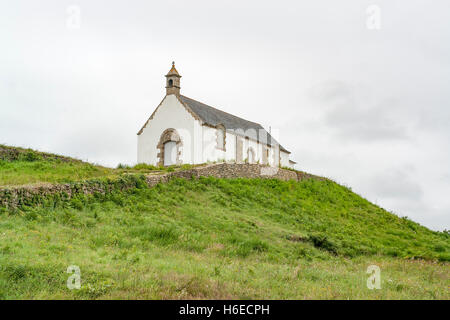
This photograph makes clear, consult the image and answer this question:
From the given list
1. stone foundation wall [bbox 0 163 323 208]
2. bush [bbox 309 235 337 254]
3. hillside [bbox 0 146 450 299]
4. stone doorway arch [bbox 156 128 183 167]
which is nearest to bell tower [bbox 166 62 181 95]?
stone doorway arch [bbox 156 128 183 167]

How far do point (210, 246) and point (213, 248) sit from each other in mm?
333

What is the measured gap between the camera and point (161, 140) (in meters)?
33.2

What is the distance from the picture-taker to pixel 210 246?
1451 centimetres

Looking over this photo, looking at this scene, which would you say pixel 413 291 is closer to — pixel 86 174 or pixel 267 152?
pixel 86 174

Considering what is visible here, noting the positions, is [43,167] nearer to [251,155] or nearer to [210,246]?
[210,246]

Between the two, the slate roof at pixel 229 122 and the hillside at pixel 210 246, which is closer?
the hillside at pixel 210 246

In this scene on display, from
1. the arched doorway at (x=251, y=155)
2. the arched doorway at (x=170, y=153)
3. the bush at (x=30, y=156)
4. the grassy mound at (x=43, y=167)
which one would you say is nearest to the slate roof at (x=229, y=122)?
the arched doorway at (x=251, y=155)

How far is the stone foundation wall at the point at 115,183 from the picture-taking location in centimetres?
1436

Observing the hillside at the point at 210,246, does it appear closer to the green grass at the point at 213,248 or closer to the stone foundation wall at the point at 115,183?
the green grass at the point at 213,248

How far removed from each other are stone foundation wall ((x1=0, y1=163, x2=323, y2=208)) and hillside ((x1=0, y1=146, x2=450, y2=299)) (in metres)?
0.34

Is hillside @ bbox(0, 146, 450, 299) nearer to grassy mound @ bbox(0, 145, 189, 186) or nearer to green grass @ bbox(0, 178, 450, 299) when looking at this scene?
green grass @ bbox(0, 178, 450, 299)

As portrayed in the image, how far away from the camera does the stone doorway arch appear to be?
31812 mm

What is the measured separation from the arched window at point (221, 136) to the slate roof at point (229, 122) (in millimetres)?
435
